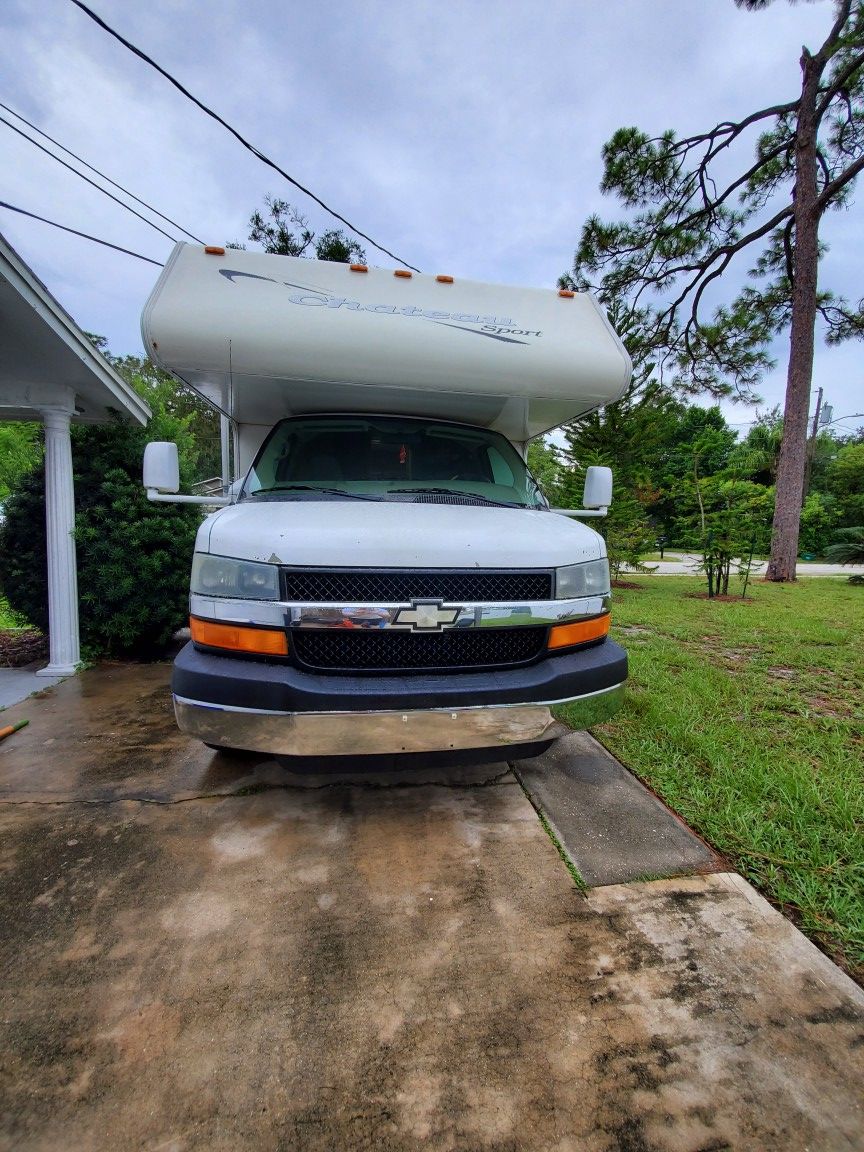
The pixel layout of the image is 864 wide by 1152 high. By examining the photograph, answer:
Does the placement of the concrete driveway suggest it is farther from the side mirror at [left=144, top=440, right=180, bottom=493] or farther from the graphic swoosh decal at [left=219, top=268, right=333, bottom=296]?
the graphic swoosh decal at [left=219, top=268, right=333, bottom=296]

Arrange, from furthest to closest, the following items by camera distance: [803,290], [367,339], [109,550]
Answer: [803,290], [109,550], [367,339]

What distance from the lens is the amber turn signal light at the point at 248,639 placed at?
206 centimetres

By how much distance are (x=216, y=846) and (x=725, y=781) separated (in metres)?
2.61

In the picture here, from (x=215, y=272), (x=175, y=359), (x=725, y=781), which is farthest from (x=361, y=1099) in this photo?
(x=215, y=272)

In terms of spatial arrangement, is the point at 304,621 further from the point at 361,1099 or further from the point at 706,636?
the point at 706,636

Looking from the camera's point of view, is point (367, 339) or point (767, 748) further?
point (767, 748)

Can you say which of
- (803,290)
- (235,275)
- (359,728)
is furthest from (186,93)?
(803,290)

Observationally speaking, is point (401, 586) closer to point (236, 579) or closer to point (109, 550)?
point (236, 579)

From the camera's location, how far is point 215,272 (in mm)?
2971

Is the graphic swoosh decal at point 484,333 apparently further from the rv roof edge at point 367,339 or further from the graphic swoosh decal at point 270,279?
the graphic swoosh decal at point 270,279

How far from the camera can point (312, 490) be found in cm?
280

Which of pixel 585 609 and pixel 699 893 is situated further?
pixel 585 609

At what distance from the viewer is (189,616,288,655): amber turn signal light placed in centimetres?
206

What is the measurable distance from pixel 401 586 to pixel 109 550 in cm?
410
